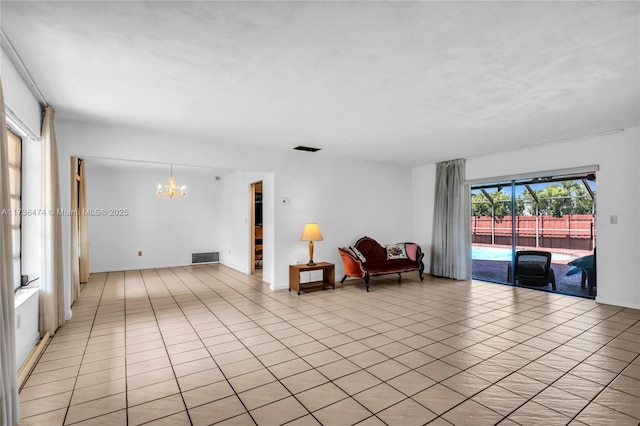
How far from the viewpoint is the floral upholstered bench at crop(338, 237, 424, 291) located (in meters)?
5.90

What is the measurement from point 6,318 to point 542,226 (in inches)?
275

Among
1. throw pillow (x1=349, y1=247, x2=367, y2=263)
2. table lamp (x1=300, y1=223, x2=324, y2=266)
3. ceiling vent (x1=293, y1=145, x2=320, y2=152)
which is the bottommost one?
throw pillow (x1=349, y1=247, x2=367, y2=263)

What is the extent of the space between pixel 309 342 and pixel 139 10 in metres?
3.03

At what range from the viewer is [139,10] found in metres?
1.84

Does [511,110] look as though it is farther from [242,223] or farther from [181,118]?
[242,223]

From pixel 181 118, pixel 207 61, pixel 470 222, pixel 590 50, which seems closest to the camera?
pixel 590 50

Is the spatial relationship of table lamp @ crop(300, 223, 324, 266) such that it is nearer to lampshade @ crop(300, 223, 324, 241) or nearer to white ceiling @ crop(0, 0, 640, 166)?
lampshade @ crop(300, 223, 324, 241)

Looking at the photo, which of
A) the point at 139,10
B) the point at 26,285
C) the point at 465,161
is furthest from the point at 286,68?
the point at 465,161

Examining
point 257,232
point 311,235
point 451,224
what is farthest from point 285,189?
point 451,224

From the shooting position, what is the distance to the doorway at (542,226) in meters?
5.17

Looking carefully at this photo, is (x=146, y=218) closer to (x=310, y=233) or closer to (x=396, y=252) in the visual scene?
(x=310, y=233)

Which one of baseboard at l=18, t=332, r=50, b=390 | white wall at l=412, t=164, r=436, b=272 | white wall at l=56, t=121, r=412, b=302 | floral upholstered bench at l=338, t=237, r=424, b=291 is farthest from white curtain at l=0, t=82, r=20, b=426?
white wall at l=412, t=164, r=436, b=272

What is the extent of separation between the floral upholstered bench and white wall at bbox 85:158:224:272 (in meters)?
4.20

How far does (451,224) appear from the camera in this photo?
667 centimetres
